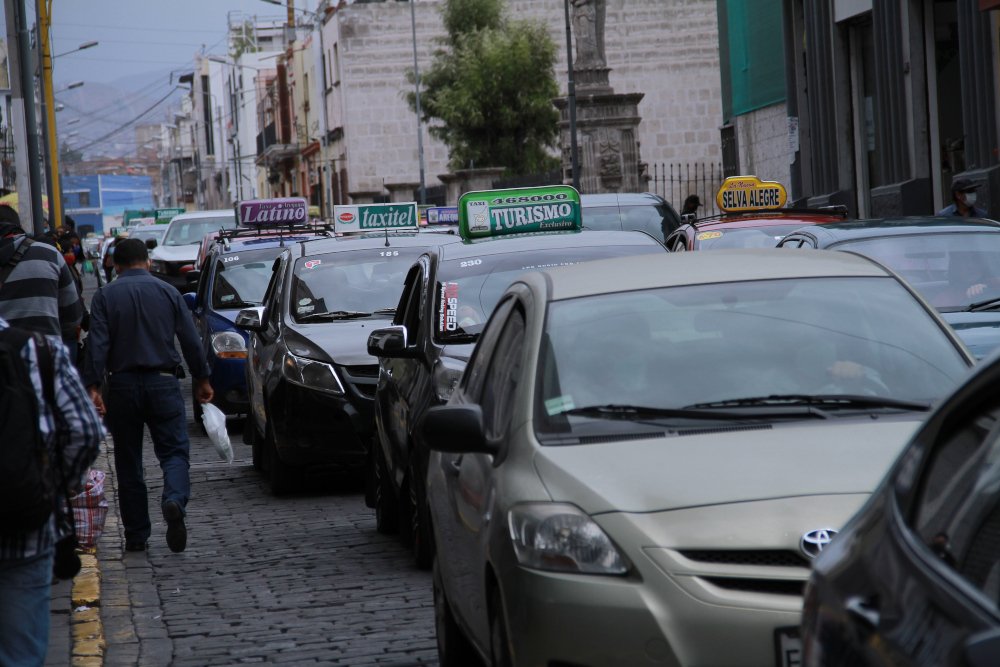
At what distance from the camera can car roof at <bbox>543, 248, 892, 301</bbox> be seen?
5.98 meters

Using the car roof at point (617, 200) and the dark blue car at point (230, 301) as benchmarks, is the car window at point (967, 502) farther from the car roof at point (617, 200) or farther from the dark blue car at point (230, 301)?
the car roof at point (617, 200)

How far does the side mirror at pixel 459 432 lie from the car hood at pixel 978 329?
4480 millimetres

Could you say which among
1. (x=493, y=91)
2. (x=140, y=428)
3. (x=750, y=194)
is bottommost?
(x=140, y=428)

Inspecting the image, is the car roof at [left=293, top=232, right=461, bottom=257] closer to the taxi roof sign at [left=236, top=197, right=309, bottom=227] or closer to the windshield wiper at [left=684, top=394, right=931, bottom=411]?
the windshield wiper at [left=684, top=394, right=931, bottom=411]

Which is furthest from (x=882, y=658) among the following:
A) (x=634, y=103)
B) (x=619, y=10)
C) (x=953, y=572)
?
(x=619, y=10)

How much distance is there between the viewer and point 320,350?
38.0ft

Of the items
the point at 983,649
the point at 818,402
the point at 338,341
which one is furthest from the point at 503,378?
the point at 338,341

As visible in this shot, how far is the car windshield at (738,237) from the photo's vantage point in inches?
581

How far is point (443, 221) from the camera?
30797 mm

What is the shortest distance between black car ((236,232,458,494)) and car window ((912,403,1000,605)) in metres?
8.52

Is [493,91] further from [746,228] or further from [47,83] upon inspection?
[746,228]

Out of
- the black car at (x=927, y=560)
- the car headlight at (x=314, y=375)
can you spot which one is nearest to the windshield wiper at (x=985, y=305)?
the car headlight at (x=314, y=375)

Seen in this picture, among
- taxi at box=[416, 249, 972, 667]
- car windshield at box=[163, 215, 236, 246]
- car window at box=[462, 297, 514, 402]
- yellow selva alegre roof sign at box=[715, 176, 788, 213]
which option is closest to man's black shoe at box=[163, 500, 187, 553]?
taxi at box=[416, 249, 972, 667]

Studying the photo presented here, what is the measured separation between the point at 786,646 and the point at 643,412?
1.22 m
